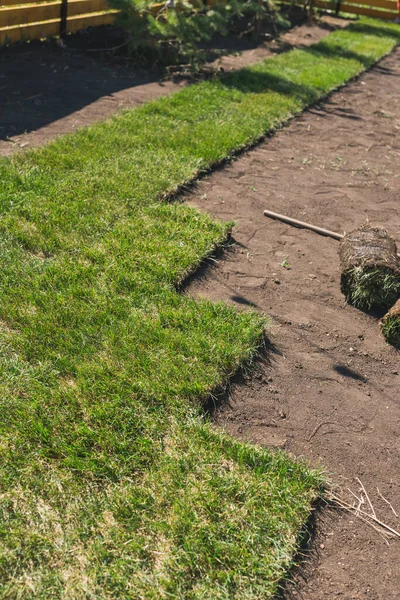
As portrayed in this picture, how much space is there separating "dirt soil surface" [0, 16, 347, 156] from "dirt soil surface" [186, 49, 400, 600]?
6.06 ft

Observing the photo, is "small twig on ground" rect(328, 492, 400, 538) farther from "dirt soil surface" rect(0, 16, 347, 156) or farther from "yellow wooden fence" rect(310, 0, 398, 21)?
"yellow wooden fence" rect(310, 0, 398, 21)

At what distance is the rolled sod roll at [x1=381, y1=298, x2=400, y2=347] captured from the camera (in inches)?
167

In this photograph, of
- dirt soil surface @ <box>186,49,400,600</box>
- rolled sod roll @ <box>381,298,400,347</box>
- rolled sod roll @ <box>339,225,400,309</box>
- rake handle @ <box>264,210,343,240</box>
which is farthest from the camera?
rake handle @ <box>264,210,343,240</box>

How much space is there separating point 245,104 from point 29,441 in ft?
20.6

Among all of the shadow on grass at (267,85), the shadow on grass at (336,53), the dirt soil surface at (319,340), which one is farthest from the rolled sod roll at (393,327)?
the shadow on grass at (336,53)

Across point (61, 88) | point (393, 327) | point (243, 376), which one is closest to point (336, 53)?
point (61, 88)

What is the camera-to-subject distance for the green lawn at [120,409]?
2648 mm

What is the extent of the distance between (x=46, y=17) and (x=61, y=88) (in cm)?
227

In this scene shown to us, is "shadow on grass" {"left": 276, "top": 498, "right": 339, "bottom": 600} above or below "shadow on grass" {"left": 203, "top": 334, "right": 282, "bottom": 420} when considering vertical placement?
below

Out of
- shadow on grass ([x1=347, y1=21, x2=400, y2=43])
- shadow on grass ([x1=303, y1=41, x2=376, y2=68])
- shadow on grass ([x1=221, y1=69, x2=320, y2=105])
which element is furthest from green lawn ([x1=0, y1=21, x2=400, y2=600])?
shadow on grass ([x1=347, y1=21, x2=400, y2=43])

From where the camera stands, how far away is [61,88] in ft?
26.2

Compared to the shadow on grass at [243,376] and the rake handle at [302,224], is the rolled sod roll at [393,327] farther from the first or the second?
the rake handle at [302,224]

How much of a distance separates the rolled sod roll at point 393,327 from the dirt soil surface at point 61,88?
3.87m

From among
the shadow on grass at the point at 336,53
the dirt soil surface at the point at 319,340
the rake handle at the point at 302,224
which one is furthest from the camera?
the shadow on grass at the point at 336,53
